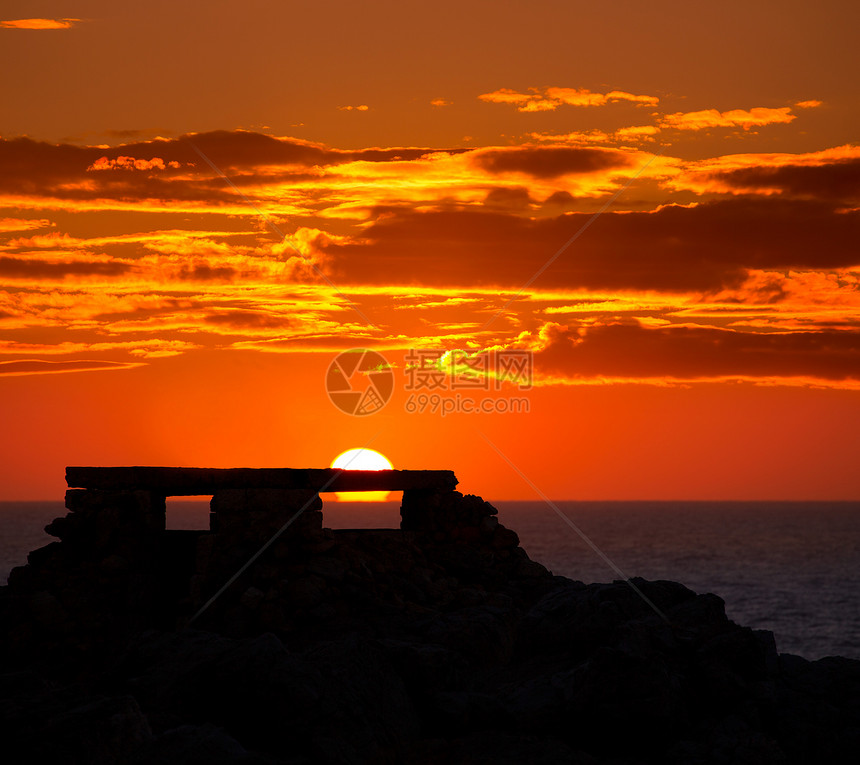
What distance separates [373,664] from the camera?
10.2 m

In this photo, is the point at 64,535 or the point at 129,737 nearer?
the point at 129,737

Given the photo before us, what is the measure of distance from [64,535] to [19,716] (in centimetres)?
645

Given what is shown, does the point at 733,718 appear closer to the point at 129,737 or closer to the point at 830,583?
the point at 129,737

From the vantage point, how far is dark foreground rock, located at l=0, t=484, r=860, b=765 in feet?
30.3

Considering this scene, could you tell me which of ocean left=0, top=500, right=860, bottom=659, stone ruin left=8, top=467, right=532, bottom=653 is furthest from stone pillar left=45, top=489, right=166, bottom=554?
ocean left=0, top=500, right=860, bottom=659

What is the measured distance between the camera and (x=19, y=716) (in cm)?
880

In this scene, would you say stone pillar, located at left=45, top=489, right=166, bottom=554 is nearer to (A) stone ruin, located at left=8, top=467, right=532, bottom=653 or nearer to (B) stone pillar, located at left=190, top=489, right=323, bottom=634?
(A) stone ruin, located at left=8, top=467, right=532, bottom=653

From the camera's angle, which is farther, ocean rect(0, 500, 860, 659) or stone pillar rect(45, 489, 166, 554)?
ocean rect(0, 500, 860, 659)

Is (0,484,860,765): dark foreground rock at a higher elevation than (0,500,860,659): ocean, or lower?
higher

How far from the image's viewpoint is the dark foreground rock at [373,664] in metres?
9.23

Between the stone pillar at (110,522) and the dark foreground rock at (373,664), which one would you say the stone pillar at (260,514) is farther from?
the stone pillar at (110,522)

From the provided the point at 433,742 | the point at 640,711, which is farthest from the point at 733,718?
the point at 433,742

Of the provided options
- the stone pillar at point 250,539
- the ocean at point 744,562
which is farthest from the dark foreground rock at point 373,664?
the ocean at point 744,562

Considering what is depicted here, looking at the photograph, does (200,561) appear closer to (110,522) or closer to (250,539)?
(250,539)
